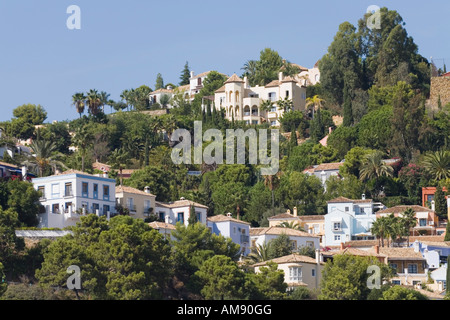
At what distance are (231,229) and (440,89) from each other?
129ft

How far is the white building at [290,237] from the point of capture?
91.7 m

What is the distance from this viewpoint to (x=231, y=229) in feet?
306

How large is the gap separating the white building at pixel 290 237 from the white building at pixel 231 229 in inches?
23.7

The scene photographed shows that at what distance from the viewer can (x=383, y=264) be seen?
85.2 meters

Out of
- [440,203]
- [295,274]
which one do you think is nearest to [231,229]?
[295,274]

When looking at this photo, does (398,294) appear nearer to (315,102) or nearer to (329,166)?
(329,166)

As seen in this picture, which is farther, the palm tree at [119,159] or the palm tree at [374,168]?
the palm tree at [119,159]

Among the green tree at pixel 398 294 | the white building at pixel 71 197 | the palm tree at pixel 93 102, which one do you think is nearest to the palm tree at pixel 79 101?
the palm tree at pixel 93 102

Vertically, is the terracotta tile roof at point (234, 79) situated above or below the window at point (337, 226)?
above

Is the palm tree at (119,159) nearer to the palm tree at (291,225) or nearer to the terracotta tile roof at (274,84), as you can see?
the palm tree at (291,225)

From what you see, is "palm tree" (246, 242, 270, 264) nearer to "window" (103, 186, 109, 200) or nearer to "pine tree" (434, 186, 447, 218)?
"window" (103, 186, 109, 200)

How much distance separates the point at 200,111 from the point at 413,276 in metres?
45.9

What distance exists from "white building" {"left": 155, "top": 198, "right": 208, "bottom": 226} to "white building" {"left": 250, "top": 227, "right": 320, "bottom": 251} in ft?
13.8
